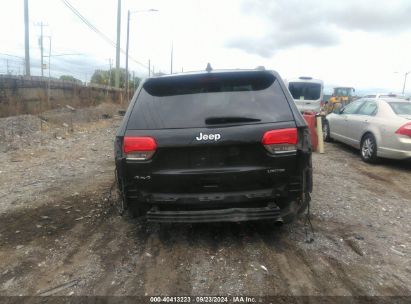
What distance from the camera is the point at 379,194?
6.41 meters

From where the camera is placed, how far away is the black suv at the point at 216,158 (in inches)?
145

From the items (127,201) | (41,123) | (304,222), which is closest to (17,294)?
(127,201)

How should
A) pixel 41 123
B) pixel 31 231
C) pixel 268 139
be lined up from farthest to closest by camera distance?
pixel 41 123 → pixel 31 231 → pixel 268 139

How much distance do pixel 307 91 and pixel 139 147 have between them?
16.0 meters

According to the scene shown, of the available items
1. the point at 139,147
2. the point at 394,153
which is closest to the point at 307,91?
the point at 394,153

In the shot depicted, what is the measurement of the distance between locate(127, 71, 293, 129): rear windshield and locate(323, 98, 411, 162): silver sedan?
5.32 meters

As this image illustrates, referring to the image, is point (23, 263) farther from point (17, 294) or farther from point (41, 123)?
point (41, 123)

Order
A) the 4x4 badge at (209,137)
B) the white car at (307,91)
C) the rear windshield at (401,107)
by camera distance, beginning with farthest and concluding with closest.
Answer: the white car at (307,91) → the rear windshield at (401,107) → the 4x4 badge at (209,137)

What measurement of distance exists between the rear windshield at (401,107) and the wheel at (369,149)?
2.52ft

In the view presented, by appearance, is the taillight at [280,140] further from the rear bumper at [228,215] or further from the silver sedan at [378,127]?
the silver sedan at [378,127]

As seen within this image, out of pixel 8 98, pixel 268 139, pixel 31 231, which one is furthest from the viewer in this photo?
pixel 8 98

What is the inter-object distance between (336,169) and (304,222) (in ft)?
12.5

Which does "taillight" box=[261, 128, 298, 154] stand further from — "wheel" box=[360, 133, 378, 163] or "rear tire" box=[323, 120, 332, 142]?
"rear tire" box=[323, 120, 332, 142]

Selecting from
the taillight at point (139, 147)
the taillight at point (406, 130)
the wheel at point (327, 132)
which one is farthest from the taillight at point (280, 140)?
the wheel at point (327, 132)
